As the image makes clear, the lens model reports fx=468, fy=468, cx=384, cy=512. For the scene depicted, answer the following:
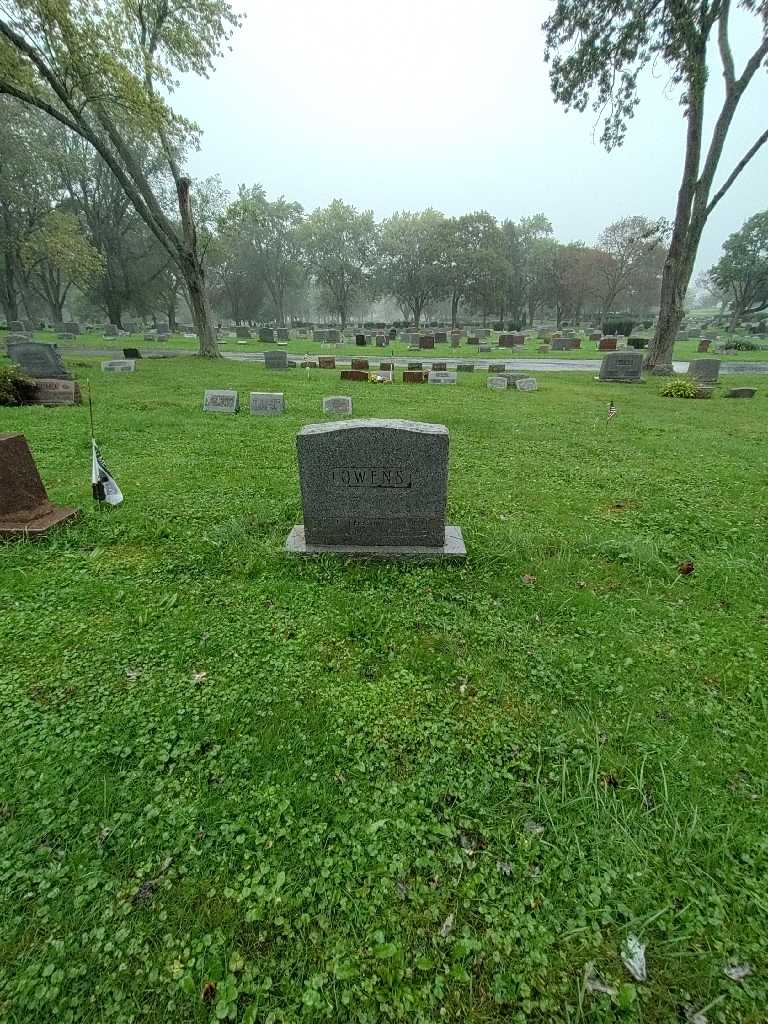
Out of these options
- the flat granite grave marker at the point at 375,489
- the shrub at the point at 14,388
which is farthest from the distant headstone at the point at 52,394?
the flat granite grave marker at the point at 375,489

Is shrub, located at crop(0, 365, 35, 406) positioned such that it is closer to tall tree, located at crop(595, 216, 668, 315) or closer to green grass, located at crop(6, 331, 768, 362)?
green grass, located at crop(6, 331, 768, 362)

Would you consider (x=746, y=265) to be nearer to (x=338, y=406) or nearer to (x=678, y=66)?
(x=678, y=66)

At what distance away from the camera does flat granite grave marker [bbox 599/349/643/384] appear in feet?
54.9

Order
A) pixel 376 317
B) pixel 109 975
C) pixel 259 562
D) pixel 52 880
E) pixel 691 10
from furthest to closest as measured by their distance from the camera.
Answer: pixel 376 317 → pixel 691 10 → pixel 259 562 → pixel 52 880 → pixel 109 975

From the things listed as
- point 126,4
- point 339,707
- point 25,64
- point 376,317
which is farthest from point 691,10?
point 376,317

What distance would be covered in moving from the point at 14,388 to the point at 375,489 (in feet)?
33.0

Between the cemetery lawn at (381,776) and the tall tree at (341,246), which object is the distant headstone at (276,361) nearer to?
the cemetery lawn at (381,776)

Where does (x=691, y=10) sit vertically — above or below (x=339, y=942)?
above

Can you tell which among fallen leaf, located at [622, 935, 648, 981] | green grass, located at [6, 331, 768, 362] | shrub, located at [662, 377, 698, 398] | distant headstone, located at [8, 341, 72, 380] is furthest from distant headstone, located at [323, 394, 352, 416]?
green grass, located at [6, 331, 768, 362]

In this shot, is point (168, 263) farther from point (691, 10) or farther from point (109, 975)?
point (109, 975)

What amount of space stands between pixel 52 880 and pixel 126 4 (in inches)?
928

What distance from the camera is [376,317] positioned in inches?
6201

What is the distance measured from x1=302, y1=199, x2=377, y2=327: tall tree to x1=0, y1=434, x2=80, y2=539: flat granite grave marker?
55.7 m

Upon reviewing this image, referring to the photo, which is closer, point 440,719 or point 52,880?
point 52,880
